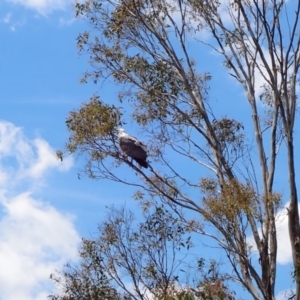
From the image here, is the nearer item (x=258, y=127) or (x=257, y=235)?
(x=257, y=235)

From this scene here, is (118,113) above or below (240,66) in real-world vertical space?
below

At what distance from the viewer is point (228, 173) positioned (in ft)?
48.8

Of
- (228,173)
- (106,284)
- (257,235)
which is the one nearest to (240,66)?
(228,173)

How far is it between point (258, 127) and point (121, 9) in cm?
291

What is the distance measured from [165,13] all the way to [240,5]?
1.28 metres

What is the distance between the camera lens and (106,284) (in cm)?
1480

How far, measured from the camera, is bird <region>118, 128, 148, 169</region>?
13.7 meters

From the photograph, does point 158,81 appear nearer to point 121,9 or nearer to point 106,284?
point 121,9

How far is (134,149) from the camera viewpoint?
44.9ft

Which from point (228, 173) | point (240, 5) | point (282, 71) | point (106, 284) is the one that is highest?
point (240, 5)

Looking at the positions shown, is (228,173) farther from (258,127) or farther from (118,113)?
(118,113)

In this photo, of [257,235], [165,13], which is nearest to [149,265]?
[257,235]

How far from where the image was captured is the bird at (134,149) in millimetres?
13656

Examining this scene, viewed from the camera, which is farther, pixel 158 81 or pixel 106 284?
pixel 158 81
